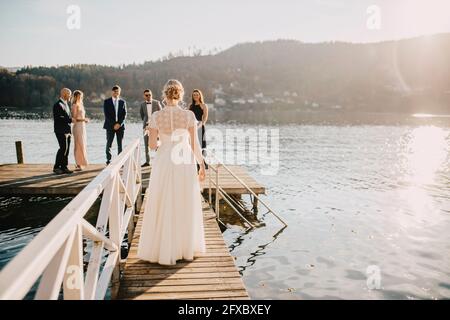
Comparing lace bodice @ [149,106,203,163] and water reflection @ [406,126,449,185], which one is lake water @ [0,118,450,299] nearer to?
water reflection @ [406,126,449,185]

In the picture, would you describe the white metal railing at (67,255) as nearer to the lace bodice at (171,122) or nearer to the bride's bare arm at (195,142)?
the lace bodice at (171,122)

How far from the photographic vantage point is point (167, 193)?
17.7ft

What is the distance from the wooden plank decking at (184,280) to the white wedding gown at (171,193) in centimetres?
23

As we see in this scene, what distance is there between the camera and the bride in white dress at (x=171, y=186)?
17.7 ft

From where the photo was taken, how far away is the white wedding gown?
5395mm

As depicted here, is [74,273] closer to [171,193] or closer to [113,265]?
[113,265]

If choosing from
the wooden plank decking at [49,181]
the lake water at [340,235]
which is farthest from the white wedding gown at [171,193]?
the wooden plank decking at [49,181]

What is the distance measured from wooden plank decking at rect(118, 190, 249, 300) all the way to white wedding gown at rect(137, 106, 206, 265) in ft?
0.75

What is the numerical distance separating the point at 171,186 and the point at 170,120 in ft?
3.10

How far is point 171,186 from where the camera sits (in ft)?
17.8

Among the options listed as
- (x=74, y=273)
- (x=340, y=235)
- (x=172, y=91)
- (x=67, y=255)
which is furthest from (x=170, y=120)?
(x=340, y=235)

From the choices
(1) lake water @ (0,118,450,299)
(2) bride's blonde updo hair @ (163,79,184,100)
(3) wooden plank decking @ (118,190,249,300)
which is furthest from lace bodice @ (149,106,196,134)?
(1) lake water @ (0,118,450,299)

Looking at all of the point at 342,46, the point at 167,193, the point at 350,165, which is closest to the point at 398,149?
the point at 350,165
